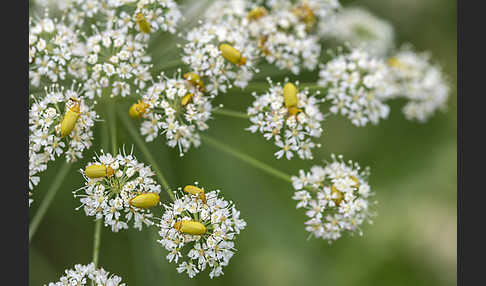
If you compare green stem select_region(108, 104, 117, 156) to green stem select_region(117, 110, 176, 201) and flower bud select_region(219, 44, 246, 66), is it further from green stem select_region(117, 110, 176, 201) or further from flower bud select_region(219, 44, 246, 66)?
flower bud select_region(219, 44, 246, 66)

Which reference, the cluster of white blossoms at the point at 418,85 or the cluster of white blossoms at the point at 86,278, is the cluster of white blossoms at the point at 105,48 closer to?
the cluster of white blossoms at the point at 86,278

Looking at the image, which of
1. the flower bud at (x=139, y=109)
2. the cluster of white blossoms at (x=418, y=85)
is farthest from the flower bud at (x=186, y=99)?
the cluster of white blossoms at (x=418, y=85)

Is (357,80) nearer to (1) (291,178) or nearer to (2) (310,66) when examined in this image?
(2) (310,66)

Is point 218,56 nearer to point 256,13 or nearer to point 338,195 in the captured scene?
point 256,13

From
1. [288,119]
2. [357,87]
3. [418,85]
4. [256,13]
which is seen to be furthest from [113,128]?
[418,85]

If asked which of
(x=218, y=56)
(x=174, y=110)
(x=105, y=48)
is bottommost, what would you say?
(x=174, y=110)

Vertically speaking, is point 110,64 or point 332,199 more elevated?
point 110,64

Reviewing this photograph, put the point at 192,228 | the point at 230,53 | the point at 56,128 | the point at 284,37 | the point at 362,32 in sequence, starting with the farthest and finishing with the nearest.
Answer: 1. the point at 362,32
2. the point at 284,37
3. the point at 230,53
4. the point at 56,128
5. the point at 192,228
